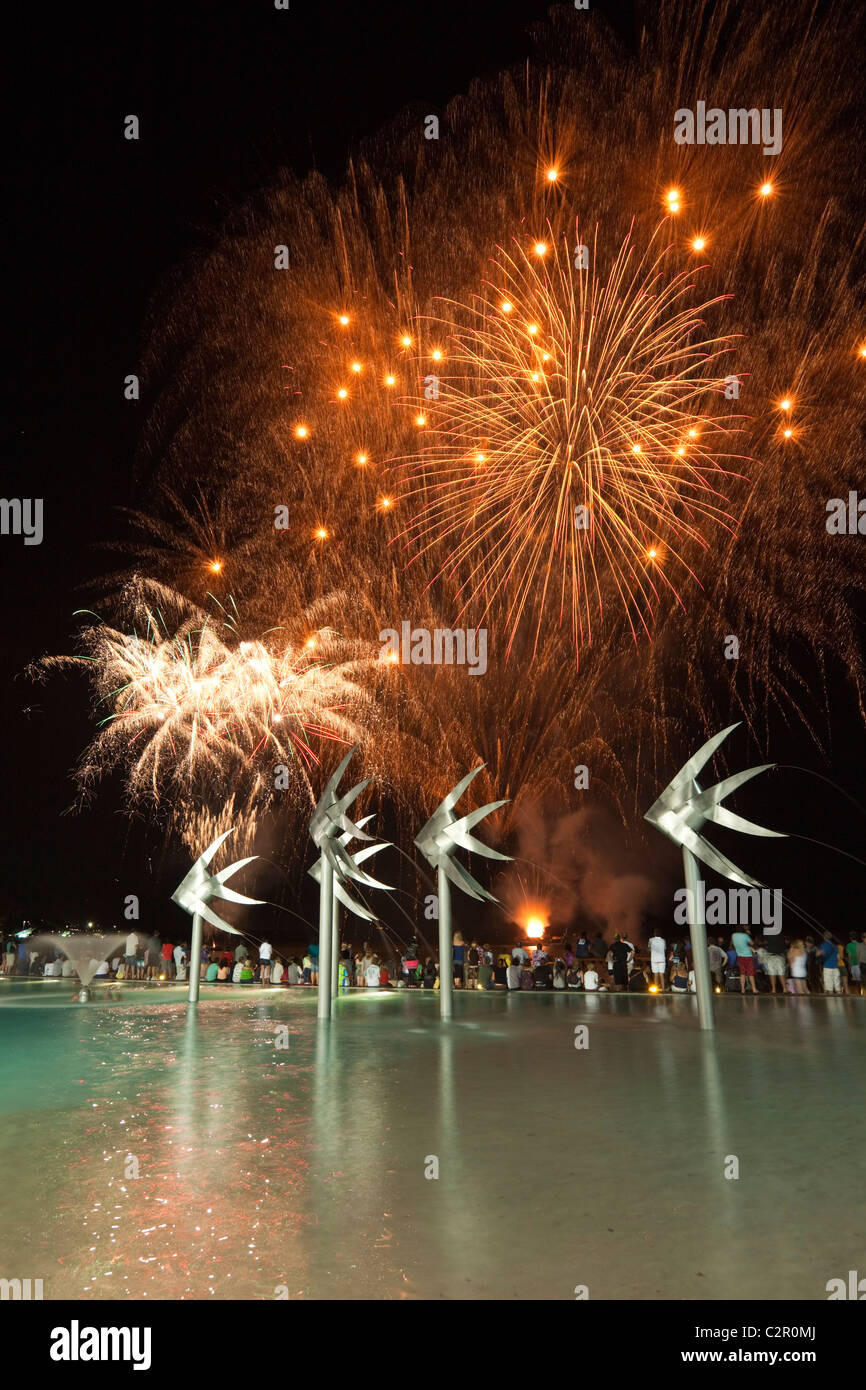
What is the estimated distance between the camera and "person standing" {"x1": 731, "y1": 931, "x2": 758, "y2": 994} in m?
19.3

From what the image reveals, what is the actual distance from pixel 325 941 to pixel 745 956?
8635mm

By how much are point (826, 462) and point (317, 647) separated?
43.2 feet

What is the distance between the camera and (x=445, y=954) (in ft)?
51.4

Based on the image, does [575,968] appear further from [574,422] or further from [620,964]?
[574,422]

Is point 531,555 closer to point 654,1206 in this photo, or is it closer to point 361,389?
point 361,389

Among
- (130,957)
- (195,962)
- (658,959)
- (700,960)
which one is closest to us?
(700,960)

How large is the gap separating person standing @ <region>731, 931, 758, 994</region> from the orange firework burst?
8.71m

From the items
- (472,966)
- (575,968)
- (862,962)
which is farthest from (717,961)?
(472,966)

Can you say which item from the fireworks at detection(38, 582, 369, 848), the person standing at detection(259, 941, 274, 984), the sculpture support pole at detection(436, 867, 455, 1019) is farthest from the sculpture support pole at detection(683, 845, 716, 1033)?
the person standing at detection(259, 941, 274, 984)

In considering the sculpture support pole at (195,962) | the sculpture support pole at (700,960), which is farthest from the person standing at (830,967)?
the sculpture support pole at (195,962)

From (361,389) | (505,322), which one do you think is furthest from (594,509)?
(361,389)

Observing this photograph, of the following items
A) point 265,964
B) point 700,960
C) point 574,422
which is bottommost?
point 265,964
